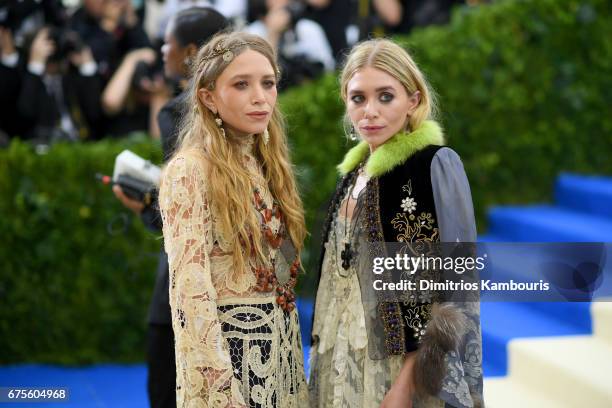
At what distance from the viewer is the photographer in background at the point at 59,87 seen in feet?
22.5

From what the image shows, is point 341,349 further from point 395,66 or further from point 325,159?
point 325,159

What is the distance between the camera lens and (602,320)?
15.9 feet

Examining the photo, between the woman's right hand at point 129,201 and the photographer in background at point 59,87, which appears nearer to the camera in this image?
the woman's right hand at point 129,201

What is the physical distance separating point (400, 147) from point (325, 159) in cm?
359

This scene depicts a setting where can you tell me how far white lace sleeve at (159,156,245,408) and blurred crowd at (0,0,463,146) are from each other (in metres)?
3.77

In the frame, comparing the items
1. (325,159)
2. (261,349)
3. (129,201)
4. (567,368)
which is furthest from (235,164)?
(325,159)

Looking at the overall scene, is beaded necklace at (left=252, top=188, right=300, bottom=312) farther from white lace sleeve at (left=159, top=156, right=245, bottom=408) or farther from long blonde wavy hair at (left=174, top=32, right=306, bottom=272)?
white lace sleeve at (left=159, top=156, right=245, bottom=408)

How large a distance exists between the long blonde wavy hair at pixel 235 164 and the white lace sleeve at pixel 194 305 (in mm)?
81

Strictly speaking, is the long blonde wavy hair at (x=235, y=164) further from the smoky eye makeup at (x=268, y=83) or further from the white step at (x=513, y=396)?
the white step at (x=513, y=396)

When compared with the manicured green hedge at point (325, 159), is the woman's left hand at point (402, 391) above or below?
below

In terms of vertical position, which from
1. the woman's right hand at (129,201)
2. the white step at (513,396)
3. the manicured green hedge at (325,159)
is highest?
the manicured green hedge at (325,159)

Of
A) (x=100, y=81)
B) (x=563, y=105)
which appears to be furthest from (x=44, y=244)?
(x=563, y=105)

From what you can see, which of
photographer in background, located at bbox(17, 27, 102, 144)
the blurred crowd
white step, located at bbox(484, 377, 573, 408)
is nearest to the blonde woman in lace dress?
white step, located at bbox(484, 377, 573, 408)

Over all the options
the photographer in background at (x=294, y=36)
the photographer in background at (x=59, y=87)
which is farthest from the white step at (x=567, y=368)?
the photographer in background at (x=59, y=87)
